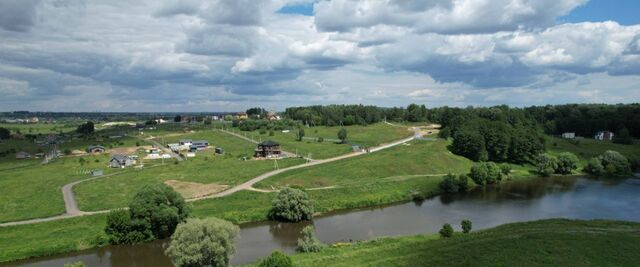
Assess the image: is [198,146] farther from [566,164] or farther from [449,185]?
[566,164]

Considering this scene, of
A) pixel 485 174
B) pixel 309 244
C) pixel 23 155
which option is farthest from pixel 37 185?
pixel 485 174

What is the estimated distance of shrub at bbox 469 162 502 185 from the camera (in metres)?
83.3

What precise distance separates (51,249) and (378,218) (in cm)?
3716

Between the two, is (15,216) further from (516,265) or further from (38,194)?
(516,265)

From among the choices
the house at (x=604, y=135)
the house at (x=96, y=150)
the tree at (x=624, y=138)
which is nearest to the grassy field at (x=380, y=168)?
the tree at (x=624, y=138)

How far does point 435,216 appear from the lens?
60.5 meters

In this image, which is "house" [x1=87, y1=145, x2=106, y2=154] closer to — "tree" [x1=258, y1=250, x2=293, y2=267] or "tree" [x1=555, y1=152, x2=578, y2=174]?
"tree" [x1=258, y1=250, x2=293, y2=267]

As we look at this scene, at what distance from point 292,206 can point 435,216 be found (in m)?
19.1

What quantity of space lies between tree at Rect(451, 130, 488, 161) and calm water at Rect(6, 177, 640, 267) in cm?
1652

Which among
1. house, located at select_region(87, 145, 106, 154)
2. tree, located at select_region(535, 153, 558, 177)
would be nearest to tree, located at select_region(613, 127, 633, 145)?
tree, located at select_region(535, 153, 558, 177)

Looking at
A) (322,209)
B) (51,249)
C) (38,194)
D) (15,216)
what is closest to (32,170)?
(38,194)

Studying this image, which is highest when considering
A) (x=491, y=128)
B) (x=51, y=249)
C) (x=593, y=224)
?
(x=491, y=128)

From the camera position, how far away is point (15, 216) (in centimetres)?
5594

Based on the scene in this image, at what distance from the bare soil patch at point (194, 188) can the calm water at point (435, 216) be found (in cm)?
1448
